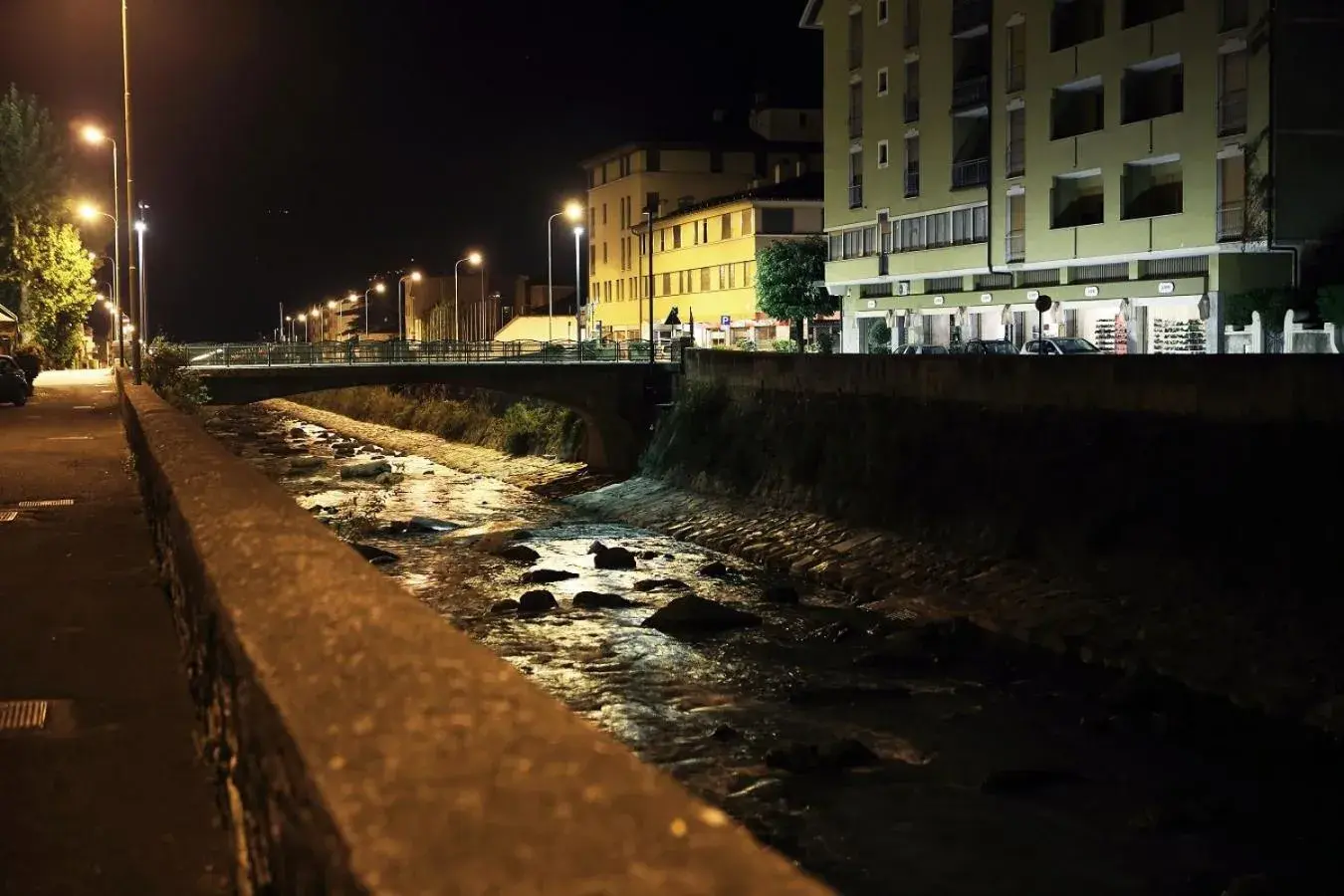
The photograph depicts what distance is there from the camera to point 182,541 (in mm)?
8180

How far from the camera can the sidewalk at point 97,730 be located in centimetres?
592

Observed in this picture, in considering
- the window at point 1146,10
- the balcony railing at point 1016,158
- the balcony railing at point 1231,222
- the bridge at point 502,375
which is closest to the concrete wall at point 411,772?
the balcony railing at point 1231,222

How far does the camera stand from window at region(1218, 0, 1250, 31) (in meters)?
42.8

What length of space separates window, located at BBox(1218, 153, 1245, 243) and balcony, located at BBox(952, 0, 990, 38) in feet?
50.2

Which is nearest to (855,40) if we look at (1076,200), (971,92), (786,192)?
(971,92)

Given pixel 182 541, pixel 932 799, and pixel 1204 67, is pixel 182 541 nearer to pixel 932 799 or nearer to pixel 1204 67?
pixel 932 799

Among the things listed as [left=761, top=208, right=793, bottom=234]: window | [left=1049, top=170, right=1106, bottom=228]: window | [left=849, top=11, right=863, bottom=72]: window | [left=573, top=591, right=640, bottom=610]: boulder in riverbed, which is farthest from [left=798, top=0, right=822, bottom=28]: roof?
[left=573, top=591, right=640, bottom=610]: boulder in riverbed

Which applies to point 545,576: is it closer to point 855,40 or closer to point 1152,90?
point 1152,90

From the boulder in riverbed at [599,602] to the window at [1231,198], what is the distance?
25.5 meters

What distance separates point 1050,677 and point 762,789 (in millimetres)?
7449

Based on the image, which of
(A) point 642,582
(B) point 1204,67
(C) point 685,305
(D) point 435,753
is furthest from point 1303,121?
(C) point 685,305

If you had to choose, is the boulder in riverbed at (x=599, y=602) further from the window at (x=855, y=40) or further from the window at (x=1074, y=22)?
the window at (x=855, y=40)

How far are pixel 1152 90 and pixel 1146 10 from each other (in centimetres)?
261

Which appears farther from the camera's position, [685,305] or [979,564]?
[685,305]
